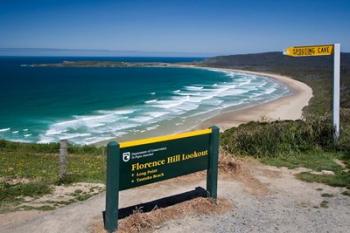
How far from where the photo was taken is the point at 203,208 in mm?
6766

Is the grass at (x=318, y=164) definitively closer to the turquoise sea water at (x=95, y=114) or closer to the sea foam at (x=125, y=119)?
the sea foam at (x=125, y=119)

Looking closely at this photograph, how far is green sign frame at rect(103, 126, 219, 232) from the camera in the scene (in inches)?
223

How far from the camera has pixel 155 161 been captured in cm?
613

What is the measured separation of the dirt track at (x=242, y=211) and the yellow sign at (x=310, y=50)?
135 inches

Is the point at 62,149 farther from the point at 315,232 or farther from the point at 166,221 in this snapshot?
the point at 315,232

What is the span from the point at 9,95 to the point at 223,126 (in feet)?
136

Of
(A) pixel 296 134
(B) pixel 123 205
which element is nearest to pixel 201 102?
(A) pixel 296 134

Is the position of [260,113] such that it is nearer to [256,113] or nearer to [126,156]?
[256,113]

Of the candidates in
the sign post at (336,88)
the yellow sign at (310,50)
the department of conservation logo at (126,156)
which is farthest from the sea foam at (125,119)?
the department of conservation logo at (126,156)

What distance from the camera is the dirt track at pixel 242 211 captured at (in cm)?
612

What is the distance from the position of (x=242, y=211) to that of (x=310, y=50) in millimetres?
5312

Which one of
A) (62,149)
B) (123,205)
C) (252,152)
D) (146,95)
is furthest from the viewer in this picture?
(146,95)

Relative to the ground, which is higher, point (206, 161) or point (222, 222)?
point (206, 161)

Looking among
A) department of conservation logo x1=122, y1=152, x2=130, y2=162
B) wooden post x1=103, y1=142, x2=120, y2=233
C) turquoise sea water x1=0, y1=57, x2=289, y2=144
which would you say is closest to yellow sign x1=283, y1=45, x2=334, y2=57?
department of conservation logo x1=122, y1=152, x2=130, y2=162
